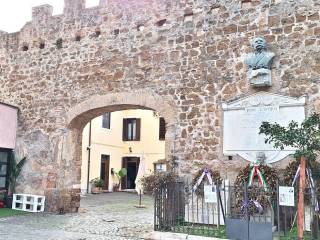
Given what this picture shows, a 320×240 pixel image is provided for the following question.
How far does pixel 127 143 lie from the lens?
21.8 meters

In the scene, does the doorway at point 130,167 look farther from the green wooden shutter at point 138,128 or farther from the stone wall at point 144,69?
the stone wall at point 144,69

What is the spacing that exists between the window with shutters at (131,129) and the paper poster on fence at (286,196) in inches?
622

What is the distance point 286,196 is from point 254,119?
204 cm

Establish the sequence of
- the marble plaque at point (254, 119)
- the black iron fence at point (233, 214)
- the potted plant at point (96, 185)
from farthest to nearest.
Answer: the potted plant at point (96, 185) → the marble plaque at point (254, 119) → the black iron fence at point (233, 214)

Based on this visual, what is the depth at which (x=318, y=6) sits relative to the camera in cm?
748

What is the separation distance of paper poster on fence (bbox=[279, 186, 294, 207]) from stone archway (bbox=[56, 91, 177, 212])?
2.90 m

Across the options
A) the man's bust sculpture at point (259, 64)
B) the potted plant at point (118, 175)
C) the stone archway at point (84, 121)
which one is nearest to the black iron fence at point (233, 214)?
the stone archway at point (84, 121)

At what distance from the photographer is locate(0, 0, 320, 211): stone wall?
7.73 meters

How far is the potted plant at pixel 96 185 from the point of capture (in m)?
18.1

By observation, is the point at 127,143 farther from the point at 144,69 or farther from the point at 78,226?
the point at 78,226

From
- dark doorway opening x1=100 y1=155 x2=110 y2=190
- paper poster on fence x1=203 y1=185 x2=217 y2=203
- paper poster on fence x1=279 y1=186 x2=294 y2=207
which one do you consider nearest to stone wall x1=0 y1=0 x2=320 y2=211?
paper poster on fence x1=203 y1=185 x2=217 y2=203

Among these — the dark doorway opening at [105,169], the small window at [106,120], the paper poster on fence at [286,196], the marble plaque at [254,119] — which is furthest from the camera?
the small window at [106,120]

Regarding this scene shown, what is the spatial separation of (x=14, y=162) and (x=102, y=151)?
9055 mm

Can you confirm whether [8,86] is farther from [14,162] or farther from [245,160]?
[245,160]
